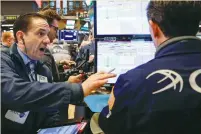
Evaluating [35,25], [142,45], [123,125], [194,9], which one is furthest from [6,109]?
[194,9]

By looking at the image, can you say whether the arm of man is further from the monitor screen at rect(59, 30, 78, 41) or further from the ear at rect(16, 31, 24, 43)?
the monitor screen at rect(59, 30, 78, 41)

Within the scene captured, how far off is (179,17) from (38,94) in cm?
73

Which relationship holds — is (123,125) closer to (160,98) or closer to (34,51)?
(160,98)

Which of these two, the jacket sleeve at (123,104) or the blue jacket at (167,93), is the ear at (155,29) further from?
the jacket sleeve at (123,104)

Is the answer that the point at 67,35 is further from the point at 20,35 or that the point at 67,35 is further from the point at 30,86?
the point at 30,86

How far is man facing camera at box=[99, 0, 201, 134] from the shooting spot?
98 cm

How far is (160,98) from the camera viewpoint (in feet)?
3.21

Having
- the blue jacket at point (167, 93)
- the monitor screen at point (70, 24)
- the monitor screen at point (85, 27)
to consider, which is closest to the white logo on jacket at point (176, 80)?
the blue jacket at point (167, 93)

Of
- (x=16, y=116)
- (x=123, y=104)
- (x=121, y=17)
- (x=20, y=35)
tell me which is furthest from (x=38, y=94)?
(x=121, y=17)

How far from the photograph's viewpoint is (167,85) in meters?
0.98

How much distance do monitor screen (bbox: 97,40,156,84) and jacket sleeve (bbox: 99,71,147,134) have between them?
34.9 inches

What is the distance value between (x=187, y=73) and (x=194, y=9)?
9.8 inches

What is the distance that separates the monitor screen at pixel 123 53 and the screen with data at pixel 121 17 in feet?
0.25

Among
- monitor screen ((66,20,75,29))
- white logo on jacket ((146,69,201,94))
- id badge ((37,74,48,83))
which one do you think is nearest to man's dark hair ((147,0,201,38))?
white logo on jacket ((146,69,201,94))
